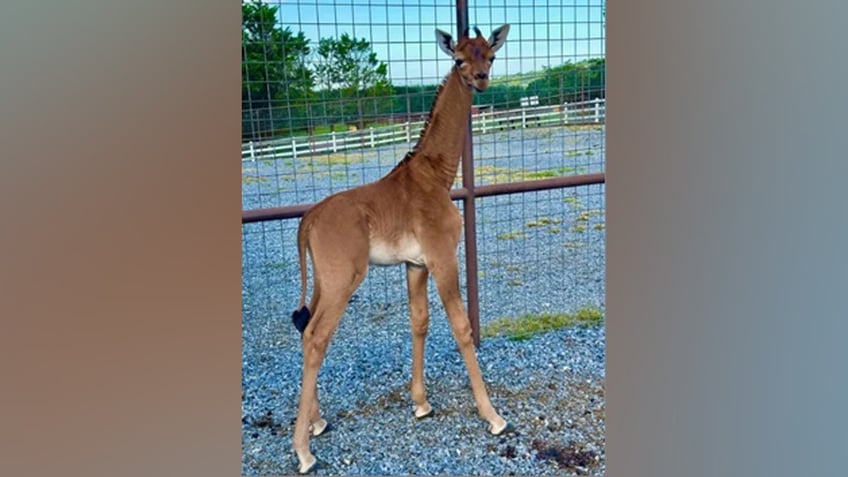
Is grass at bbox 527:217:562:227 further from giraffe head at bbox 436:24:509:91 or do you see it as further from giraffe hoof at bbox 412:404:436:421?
giraffe hoof at bbox 412:404:436:421

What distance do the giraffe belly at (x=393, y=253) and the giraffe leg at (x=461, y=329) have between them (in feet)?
0.22

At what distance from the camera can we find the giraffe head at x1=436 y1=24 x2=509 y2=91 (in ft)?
6.75

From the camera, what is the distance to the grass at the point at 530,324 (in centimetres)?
211

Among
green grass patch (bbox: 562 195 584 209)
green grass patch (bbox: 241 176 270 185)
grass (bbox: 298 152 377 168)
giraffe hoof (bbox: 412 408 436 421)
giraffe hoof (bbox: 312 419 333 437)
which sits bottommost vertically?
giraffe hoof (bbox: 312 419 333 437)

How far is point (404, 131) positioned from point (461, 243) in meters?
0.42

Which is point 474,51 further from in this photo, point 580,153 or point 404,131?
point 580,153

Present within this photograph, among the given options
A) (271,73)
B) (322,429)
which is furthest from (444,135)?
(322,429)

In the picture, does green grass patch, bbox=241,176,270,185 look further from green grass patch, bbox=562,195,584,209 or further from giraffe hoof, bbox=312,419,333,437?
green grass patch, bbox=562,195,584,209

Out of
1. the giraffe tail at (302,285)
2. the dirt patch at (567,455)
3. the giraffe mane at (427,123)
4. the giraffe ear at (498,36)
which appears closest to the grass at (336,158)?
the giraffe mane at (427,123)

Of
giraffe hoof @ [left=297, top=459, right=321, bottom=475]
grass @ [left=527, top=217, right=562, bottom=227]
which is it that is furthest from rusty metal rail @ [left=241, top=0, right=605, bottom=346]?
giraffe hoof @ [left=297, top=459, right=321, bottom=475]

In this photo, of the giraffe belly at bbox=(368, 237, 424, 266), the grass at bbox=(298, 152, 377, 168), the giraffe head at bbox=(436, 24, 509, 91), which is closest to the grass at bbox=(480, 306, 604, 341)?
the giraffe belly at bbox=(368, 237, 424, 266)

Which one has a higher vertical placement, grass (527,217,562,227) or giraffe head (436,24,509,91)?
giraffe head (436,24,509,91)
